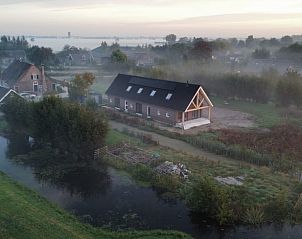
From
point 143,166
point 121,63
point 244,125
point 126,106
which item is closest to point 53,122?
point 143,166

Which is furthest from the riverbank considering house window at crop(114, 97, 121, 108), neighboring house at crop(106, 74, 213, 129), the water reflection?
house window at crop(114, 97, 121, 108)

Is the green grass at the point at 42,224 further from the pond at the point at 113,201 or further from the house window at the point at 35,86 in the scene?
the house window at the point at 35,86

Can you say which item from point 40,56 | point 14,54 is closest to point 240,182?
point 40,56

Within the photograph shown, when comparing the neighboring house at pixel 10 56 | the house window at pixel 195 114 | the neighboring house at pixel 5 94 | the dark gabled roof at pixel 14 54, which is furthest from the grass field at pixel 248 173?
the dark gabled roof at pixel 14 54

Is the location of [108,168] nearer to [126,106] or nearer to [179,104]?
[179,104]

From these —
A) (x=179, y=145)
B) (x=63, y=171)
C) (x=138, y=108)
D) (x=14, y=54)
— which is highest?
(x=14, y=54)

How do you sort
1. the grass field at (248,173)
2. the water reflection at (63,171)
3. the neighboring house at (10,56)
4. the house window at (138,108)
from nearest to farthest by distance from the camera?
the grass field at (248,173) < the water reflection at (63,171) < the house window at (138,108) < the neighboring house at (10,56)

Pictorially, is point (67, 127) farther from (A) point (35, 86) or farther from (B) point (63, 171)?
(A) point (35, 86)
